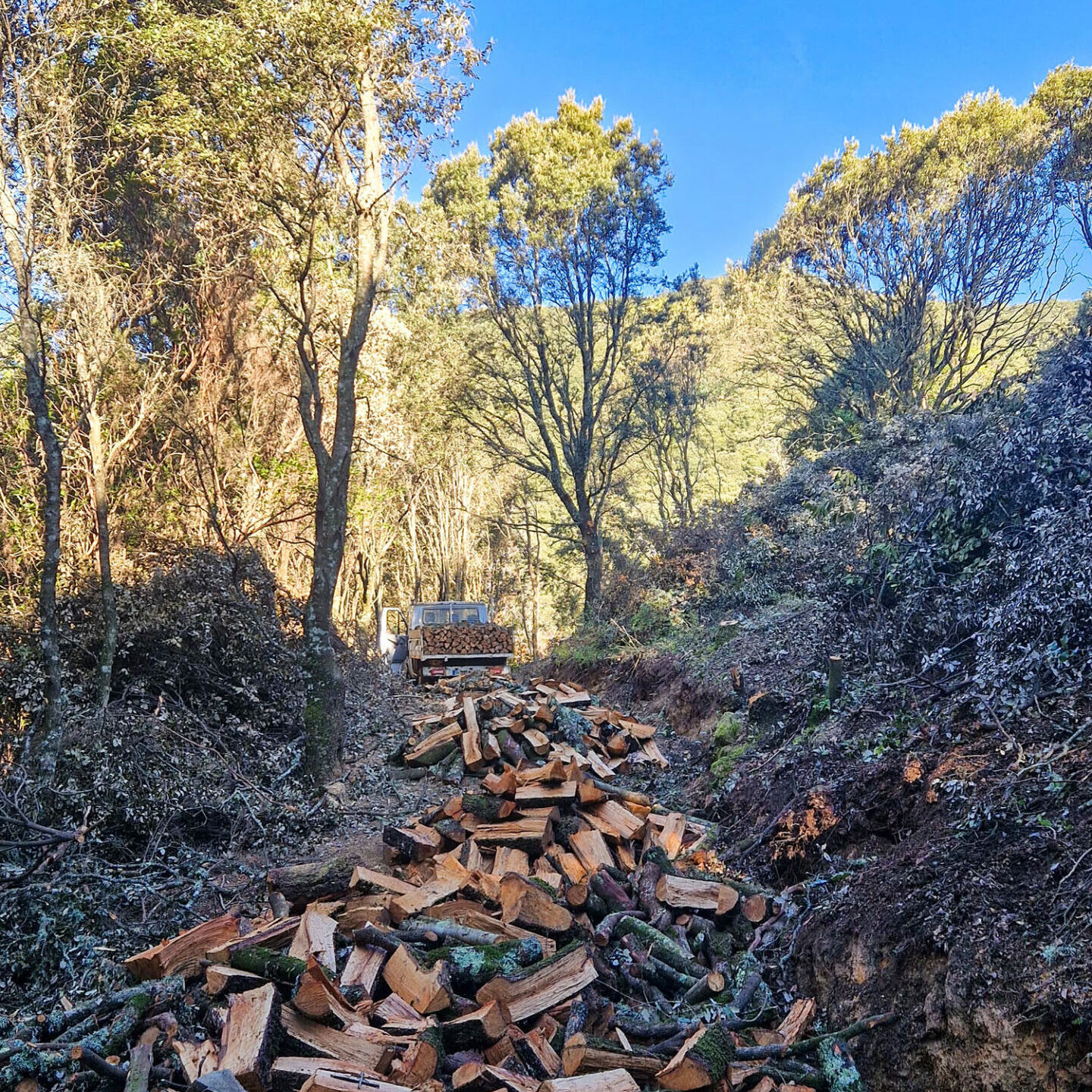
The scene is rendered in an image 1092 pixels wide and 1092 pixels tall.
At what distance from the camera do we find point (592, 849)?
5027 millimetres

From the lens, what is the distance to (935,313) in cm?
1526

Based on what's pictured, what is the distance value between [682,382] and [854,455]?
38.1 ft

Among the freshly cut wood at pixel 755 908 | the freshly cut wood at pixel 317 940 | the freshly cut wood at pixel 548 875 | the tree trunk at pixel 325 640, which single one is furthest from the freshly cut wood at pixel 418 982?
the tree trunk at pixel 325 640

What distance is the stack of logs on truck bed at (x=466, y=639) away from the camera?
13141mm

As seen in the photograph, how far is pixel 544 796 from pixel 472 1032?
9.15 feet

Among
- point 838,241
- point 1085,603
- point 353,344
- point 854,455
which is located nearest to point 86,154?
point 353,344

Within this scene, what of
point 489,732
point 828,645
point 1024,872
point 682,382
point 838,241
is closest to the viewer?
point 1024,872

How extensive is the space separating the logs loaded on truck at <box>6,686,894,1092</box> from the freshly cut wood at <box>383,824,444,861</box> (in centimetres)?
4

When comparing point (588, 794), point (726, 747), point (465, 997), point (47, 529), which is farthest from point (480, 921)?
point (47, 529)

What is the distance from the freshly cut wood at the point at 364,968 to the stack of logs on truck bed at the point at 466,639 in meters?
9.68

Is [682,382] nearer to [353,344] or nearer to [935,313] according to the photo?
[935,313]

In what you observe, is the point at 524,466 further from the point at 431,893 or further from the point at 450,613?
the point at 431,893

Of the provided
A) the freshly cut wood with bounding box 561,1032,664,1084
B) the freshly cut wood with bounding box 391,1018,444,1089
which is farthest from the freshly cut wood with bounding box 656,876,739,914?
the freshly cut wood with bounding box 391,1018,444,1089

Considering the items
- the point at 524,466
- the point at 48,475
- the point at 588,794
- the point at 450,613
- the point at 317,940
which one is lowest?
the point at 317,940
